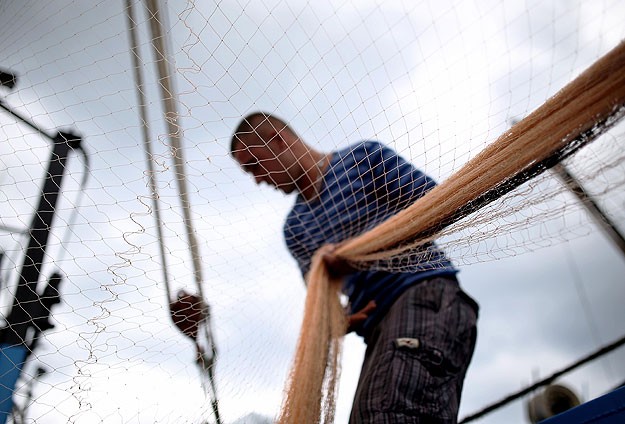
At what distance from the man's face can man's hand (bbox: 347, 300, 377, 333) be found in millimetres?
553

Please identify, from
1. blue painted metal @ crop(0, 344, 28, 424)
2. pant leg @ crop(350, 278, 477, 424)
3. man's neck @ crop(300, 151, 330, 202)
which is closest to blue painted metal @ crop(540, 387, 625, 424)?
pant leg @ crop(350, 278, 477, 424)

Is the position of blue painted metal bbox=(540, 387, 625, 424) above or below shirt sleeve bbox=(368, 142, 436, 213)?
below

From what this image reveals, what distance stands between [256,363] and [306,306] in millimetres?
256

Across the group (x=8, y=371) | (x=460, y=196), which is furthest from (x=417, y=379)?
(x=8, y=371)

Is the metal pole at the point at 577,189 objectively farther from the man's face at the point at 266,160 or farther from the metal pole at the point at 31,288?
the metal pole at the point at 31,288

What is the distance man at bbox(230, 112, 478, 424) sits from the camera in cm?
131

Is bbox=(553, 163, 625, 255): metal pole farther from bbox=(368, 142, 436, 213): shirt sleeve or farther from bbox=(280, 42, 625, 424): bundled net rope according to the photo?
bbox=(368, 142, 436, 213): shirt sleeve

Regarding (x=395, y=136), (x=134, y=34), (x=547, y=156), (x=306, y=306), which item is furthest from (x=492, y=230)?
(x=134, y=34)

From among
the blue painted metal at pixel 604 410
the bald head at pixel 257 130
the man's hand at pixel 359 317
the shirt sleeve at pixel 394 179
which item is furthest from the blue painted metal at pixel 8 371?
the blue painted metal at pixel 604 410

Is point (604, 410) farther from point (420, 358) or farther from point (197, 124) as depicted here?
point (197, 124)

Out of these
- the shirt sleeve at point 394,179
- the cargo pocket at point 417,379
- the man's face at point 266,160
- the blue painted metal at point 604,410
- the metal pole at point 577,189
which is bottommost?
the blue painted metal at point 604,410

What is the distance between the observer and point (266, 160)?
1.76 metres

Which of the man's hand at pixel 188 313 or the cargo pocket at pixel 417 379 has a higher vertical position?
the man's hand at pixel 188 313

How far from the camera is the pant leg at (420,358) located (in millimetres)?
1272
